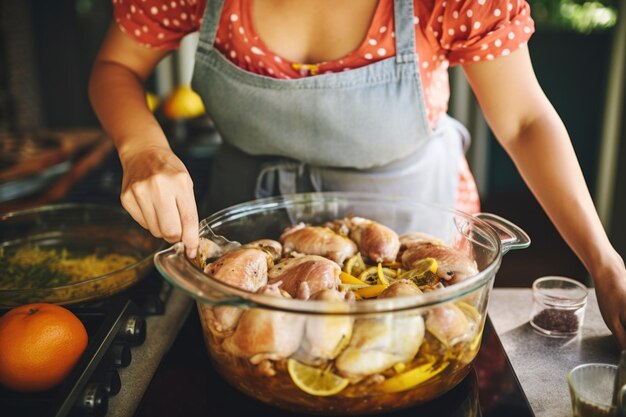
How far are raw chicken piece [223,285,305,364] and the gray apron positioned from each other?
0.57 metres

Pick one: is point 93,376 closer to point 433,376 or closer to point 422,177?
point 433,376

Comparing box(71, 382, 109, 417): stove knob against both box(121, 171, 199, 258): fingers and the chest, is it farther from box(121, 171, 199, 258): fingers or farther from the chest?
the chest

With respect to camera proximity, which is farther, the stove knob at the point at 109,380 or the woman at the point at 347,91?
the woman at the point at 347,91

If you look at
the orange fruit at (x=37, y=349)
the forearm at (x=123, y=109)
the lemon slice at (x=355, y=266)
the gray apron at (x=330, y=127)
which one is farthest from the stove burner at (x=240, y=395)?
the gray apron at (x=330, y=127)

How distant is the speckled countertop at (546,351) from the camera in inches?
33.6

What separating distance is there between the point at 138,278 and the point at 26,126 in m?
3.32

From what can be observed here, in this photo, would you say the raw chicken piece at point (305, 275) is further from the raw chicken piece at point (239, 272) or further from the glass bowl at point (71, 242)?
the glass bowl at point (71, 242)

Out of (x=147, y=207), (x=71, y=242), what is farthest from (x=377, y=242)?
(x=71, y=242)

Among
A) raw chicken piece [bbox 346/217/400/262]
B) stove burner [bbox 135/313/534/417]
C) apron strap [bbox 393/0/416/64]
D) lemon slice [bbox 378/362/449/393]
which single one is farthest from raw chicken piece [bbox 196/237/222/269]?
apron strap [bbox 393/0/416/64]

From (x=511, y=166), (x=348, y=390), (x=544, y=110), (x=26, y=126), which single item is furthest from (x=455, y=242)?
(x=26, y=126)

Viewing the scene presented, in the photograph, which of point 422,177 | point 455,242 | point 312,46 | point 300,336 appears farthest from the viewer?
point 422,177

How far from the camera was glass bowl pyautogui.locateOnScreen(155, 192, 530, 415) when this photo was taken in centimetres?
72

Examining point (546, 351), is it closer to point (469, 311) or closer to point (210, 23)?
point (469, 311)

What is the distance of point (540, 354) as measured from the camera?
37.9 inches
